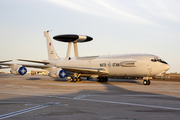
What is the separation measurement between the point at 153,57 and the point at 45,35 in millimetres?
27663

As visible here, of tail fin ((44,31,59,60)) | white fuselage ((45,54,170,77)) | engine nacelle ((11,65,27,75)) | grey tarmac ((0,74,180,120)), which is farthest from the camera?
tail fin ((44,31,59,60))

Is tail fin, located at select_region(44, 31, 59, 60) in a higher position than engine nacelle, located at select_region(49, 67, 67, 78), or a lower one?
higher

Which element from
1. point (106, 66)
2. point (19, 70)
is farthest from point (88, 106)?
point (19, 70)

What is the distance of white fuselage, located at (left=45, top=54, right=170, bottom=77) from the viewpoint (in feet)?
89.7

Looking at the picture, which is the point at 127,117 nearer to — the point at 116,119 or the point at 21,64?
the point at 116,119

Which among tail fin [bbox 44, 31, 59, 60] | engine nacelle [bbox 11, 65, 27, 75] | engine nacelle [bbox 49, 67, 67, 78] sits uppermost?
tail fin [bbox 44, 31, 59, 60]

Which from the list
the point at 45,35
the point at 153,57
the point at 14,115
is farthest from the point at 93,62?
the point at 14,115

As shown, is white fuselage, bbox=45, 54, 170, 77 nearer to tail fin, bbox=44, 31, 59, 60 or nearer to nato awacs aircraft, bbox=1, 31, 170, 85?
nato awacs aircraft, bbox=1, 31, 170, 85

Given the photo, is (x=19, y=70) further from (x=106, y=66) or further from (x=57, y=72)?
(x=106, y=66)

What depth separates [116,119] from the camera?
6340 mm

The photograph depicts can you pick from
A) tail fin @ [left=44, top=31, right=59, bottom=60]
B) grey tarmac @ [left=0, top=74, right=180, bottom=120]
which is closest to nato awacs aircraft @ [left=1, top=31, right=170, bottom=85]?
tail fin @ [left=44, top=31, right=59, bottom=60]

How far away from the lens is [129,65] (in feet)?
96.1

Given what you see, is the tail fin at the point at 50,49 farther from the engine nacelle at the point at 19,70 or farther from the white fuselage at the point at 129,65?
the engine nacelle at the point at 19,70

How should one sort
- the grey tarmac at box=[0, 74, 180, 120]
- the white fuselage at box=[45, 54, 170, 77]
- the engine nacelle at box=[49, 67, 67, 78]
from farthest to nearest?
the engine nacelle at box=[49, 67, 67, 78] < the white fuselage at box=[45, 54, 170, 77] < the grey tarmac at box=[0, 74, 180, 120]
